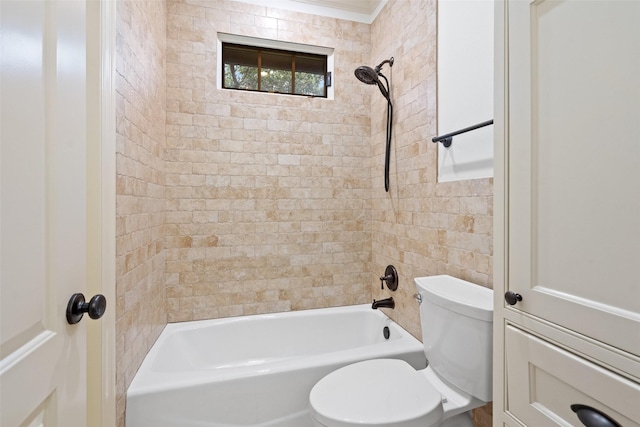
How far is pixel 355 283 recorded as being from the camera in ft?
7.77

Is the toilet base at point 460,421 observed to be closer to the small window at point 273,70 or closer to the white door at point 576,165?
the white door at point 576,165

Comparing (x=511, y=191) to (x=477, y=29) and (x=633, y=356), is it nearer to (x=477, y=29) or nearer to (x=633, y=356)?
(x=633, y=356)

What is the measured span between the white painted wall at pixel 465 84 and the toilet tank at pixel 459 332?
0.52m

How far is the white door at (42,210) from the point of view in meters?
0.52

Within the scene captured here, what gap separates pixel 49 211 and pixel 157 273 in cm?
128

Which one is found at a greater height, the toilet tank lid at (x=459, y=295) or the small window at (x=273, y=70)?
the small window at (x=273, y=70)

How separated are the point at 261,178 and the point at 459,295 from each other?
1.52 metres

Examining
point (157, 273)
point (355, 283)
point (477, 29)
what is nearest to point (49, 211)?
point (157, 273)

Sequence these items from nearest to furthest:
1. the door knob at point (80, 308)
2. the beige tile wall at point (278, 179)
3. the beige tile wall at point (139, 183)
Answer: the door knob at point (80, 308) → the beige tile wall at point (139, 183) → the beige tile wall at point (278, 179)

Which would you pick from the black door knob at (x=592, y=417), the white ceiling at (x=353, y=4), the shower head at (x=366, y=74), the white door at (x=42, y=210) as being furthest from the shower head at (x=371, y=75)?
the black door knob at (x=592, y=417)

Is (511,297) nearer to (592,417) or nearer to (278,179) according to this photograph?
(592,417)

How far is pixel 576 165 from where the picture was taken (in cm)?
61

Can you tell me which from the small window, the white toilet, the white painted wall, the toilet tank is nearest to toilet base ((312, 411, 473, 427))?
the white toilet

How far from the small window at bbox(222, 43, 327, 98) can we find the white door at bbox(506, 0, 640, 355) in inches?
69.0
